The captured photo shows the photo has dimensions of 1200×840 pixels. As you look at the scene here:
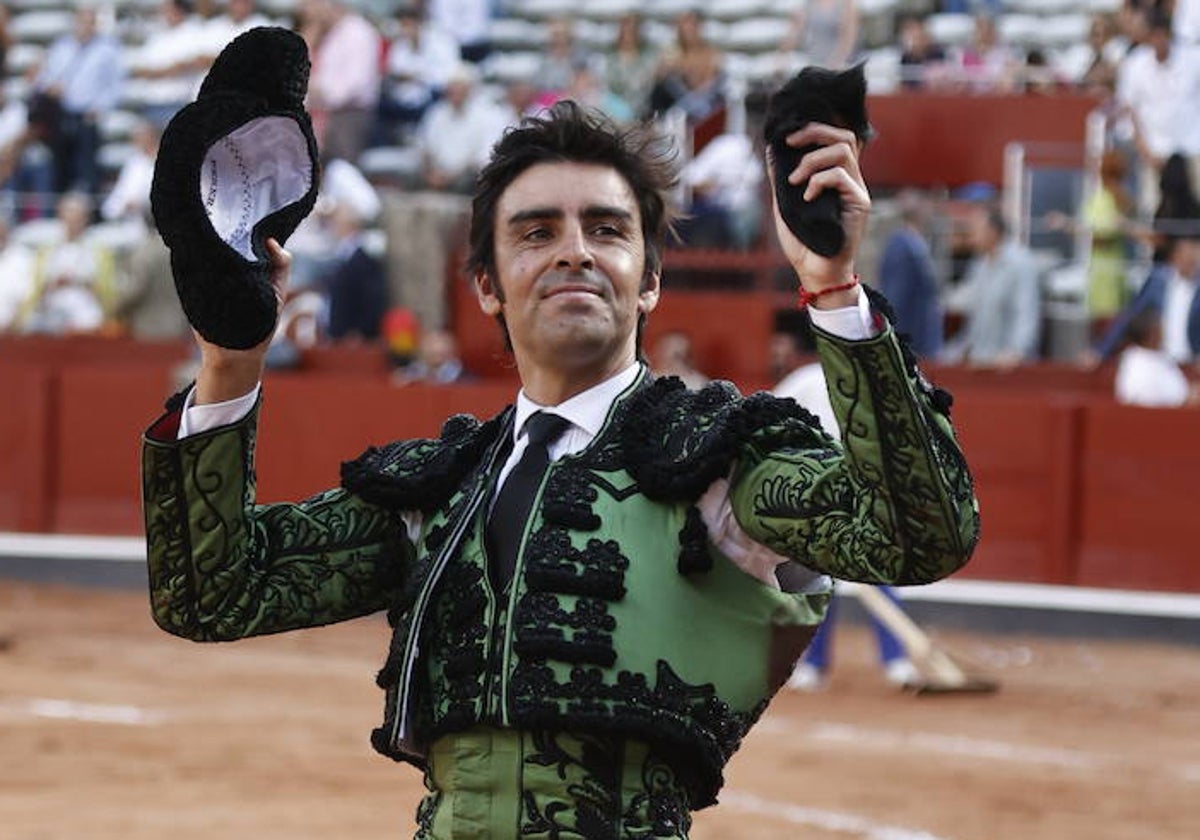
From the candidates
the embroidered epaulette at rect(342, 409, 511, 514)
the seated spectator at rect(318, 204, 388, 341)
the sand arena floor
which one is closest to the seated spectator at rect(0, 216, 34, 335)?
the seated spectator at rect(318, 204, 388, 341)

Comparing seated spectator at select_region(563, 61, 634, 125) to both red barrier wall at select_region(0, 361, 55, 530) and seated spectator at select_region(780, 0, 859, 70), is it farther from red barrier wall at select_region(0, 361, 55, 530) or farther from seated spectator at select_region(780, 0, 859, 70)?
red barrier wall at select_region(0, 361, 55, 530)

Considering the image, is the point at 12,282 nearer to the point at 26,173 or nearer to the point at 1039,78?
the point at 26,173

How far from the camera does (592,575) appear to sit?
8.07ft

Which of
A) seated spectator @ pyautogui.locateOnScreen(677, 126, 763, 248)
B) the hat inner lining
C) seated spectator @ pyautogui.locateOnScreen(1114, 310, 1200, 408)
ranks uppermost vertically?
the hat inner lining

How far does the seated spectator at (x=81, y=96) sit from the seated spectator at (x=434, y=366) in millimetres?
3272

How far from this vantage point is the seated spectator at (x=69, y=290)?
13219 millimetres

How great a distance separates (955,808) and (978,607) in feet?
14.5

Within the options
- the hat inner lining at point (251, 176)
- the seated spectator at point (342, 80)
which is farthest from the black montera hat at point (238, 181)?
the seated spectator at point (342, 80)

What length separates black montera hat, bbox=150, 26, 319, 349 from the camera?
→ 96.8 inches

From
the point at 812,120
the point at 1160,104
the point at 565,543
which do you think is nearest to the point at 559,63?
the point at 1160,104

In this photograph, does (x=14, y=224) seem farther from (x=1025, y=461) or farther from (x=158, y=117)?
(x=1025, y=461)

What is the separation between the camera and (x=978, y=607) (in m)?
11.0

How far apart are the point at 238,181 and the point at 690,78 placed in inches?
387

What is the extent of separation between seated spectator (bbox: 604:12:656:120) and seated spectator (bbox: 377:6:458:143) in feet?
3.30
